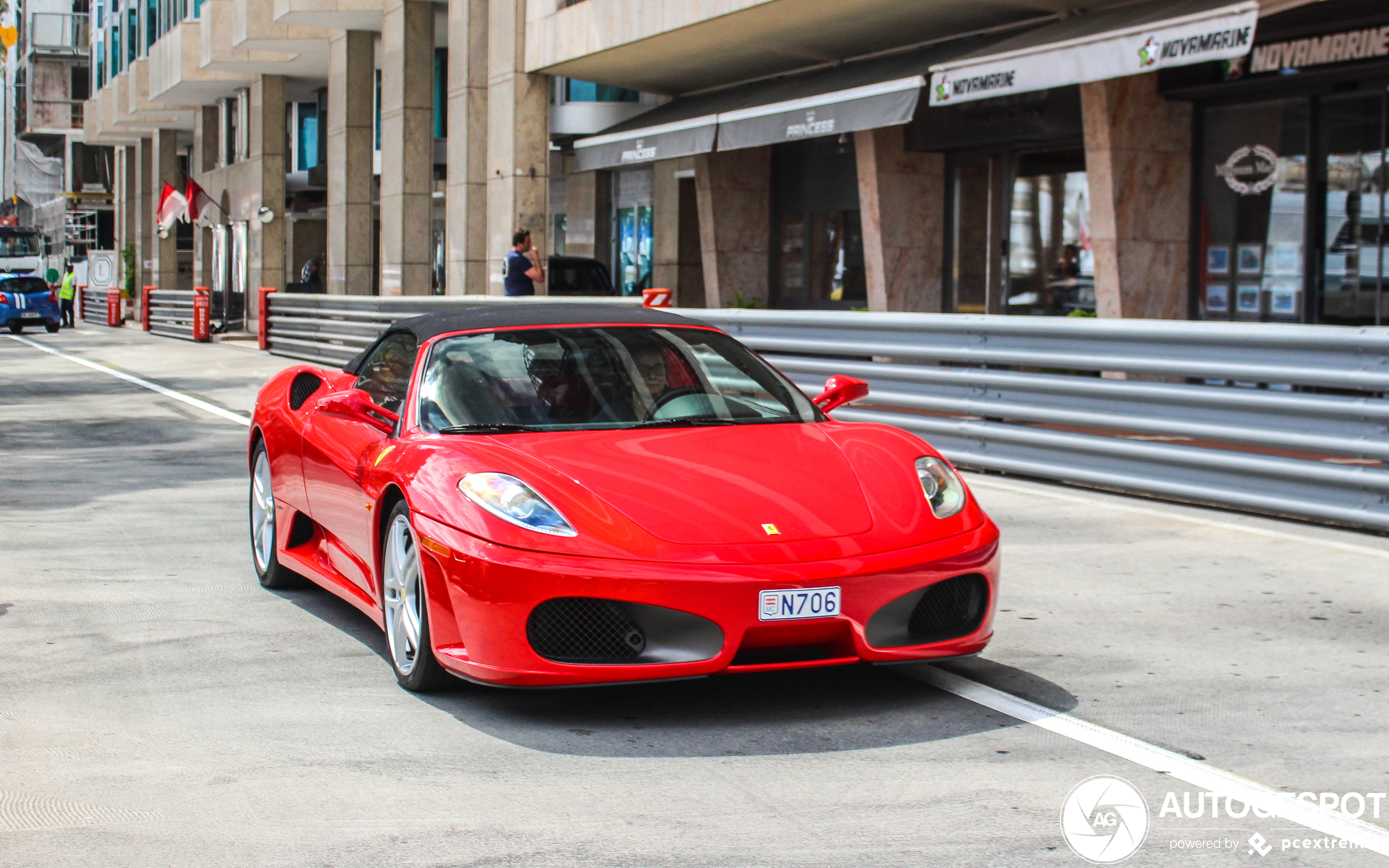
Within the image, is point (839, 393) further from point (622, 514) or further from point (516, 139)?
point (516, 139)

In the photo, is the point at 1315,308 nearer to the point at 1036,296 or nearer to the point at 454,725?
the point at 1036,296

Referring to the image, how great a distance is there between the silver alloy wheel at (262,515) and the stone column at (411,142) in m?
22.7

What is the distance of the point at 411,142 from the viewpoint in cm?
2967

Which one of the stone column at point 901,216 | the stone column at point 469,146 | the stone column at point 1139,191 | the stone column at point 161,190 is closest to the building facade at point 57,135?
the stone column at point 161,190

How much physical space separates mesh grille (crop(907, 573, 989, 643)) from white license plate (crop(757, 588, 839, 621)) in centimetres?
33

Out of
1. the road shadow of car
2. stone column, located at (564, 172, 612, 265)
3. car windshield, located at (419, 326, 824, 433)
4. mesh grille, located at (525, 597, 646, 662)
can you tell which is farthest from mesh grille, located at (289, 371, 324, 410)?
stone column, located at (564, 172, 612, 265)

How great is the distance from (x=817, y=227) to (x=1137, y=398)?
15.8 meters

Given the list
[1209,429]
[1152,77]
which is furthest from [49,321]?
[1209,429]

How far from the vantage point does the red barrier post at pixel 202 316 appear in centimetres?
3300

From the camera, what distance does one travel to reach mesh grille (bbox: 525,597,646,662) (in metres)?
4.48

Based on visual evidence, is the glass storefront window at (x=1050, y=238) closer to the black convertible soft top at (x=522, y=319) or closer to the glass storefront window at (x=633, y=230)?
the glass storefront window at (x=633, y=230)

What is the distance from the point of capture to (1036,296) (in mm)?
19422

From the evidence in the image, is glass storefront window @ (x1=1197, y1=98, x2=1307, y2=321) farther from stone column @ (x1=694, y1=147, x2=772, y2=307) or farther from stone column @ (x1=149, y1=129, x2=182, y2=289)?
stone column @ (x1=149, y1=129, x2=182, y2=289)

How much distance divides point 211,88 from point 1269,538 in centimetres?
4299
